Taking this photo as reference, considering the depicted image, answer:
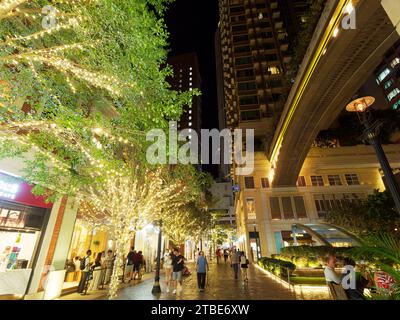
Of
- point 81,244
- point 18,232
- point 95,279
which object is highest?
point 18,232

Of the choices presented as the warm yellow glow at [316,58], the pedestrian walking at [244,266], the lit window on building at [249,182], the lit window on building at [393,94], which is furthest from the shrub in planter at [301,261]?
the lit window on building at [393,94]

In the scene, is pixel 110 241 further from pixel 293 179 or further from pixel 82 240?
pixel 293 179

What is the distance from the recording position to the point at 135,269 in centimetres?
1364

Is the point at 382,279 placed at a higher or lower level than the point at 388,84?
lower

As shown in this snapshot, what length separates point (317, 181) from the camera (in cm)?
3195

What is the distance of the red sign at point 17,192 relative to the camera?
7909mm

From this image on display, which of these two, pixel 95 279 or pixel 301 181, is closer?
pixel 95 279

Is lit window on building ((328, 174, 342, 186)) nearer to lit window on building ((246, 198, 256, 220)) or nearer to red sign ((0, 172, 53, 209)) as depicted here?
lit window on building ((246, 198, 256, 220))

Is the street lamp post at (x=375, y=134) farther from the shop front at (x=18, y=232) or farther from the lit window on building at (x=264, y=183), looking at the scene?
the lit window on building at (x=264, y=183)

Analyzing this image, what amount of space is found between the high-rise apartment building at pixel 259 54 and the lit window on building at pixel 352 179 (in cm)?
1300

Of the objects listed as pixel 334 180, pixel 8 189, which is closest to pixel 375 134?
pixel 8 189

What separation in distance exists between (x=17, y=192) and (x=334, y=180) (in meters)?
36.1

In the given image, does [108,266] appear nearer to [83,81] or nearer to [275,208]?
[83,81]
